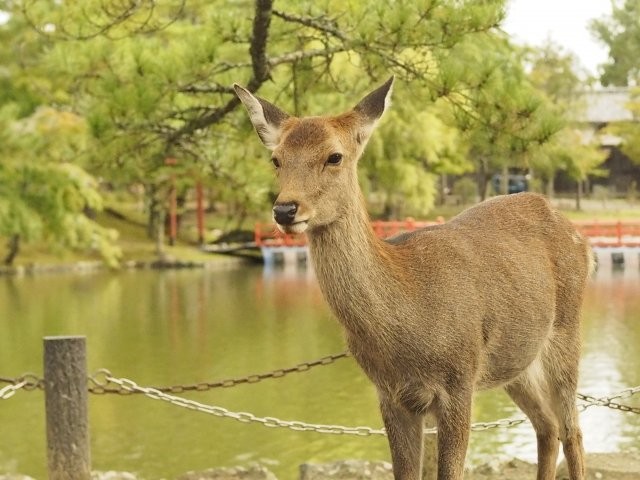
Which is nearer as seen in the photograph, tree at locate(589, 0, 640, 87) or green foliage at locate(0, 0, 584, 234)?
green foliage at locate(0, 0, 584, 234)

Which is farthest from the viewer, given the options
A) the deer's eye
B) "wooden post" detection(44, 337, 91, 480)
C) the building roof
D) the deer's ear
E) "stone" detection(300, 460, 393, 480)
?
the building roof

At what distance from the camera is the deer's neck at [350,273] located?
3.21 m

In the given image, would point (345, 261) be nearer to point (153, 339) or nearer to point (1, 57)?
point (153, 339)

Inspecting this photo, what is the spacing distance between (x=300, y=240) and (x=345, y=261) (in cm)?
2154

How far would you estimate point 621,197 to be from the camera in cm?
3462

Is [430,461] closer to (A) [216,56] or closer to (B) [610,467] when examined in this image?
(B) [610,467]

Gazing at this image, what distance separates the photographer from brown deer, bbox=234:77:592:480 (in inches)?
125

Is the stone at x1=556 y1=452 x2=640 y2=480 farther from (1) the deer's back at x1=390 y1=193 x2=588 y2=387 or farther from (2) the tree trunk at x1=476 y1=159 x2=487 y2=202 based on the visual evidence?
(2) the tree trunk at x1=476 y1=159 x2=487 y2=202

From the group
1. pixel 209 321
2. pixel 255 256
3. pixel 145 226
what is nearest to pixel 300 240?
pixel 255 256

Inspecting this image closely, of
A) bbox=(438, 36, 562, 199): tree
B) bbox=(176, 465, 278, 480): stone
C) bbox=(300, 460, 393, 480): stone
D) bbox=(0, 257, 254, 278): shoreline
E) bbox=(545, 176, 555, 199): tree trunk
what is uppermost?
bbox=(438, 36, 562, 199): tree

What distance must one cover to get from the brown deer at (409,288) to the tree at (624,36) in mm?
35939

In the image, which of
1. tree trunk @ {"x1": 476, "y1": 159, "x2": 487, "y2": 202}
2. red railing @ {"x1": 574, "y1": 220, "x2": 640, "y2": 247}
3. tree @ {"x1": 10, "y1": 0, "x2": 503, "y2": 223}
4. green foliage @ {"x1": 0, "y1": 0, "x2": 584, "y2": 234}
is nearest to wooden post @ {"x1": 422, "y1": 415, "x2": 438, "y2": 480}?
green foliage @ {"x1": 0, "y1": 0, "x2": 584, "y2": 234}

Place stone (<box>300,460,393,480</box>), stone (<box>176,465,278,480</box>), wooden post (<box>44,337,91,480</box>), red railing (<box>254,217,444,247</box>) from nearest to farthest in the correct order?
wooden post (<box>44,337,91,480</box>) → stone (<box>300,460,393,480</box>) → stone (<box>176,465,278,480</box>) → red railing (<box>254,217,444,247</box>)

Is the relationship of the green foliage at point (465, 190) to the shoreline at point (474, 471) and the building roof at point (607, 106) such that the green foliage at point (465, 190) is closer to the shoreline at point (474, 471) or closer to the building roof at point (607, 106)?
the building roof at point (607, 106)
